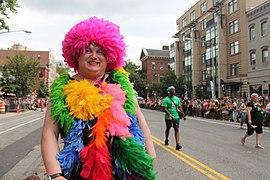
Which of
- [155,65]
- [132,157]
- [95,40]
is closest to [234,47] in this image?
[95,40]

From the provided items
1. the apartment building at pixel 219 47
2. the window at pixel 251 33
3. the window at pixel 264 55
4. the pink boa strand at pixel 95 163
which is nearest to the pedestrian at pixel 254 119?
the pink boa strand at pixel 95 163

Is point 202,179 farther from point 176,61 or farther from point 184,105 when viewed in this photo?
point 176,61

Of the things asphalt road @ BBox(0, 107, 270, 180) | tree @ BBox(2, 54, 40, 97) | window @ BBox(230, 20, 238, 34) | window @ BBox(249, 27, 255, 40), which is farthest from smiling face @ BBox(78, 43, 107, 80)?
tree @ BBox(2, 54, 40, 97)

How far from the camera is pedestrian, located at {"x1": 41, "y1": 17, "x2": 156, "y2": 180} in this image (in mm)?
2092

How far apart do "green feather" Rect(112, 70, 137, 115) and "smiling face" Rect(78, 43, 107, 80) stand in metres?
0.16

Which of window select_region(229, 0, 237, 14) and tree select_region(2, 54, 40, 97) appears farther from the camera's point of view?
tree select_region(2, 54, 40, 97)

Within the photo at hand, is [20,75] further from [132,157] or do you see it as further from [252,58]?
[132,157]

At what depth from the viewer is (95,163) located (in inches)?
81.5

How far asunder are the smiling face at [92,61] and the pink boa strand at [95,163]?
0.57m

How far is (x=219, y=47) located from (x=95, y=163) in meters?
40.8

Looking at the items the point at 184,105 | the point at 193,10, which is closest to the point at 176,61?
the point at 193,10

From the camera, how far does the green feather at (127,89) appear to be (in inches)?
90.5

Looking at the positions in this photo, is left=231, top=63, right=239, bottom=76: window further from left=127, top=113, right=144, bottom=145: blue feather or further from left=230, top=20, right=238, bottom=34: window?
left=127, top=113, right=144, bottom=145: blue feather

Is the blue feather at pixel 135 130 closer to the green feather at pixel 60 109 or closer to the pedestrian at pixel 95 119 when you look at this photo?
the pedestrian at pixel 95 119
